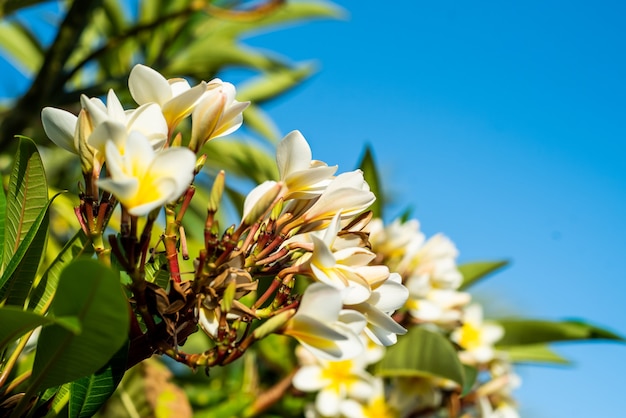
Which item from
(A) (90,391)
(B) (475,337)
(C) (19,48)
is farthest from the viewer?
(C) (19,48)

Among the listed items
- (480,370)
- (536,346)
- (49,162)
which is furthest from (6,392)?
(49,162)

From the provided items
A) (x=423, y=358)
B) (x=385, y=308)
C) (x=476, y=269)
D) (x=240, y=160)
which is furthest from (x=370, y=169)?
(x=385, y=308)

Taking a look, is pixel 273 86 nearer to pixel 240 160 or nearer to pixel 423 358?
pixel 240 160

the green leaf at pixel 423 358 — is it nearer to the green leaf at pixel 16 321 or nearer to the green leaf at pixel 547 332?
the green leaf at pixel 547 332

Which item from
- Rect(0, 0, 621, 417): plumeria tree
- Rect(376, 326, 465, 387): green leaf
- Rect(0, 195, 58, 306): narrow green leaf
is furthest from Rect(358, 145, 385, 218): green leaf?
Rect(0, 195, 58, 306): narrow green leaf

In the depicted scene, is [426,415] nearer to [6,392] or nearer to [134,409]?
[134,409]

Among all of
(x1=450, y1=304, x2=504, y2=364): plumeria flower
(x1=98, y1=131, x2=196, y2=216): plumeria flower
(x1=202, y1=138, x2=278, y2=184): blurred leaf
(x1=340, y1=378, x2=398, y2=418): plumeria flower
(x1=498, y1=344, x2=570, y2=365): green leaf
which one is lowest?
(x1=98, y1=131, x2=196, y2=216): plumeria flower

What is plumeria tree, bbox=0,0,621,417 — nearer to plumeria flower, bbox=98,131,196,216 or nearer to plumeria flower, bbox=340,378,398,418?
plumeria flower, bbox=98,131,196,216
